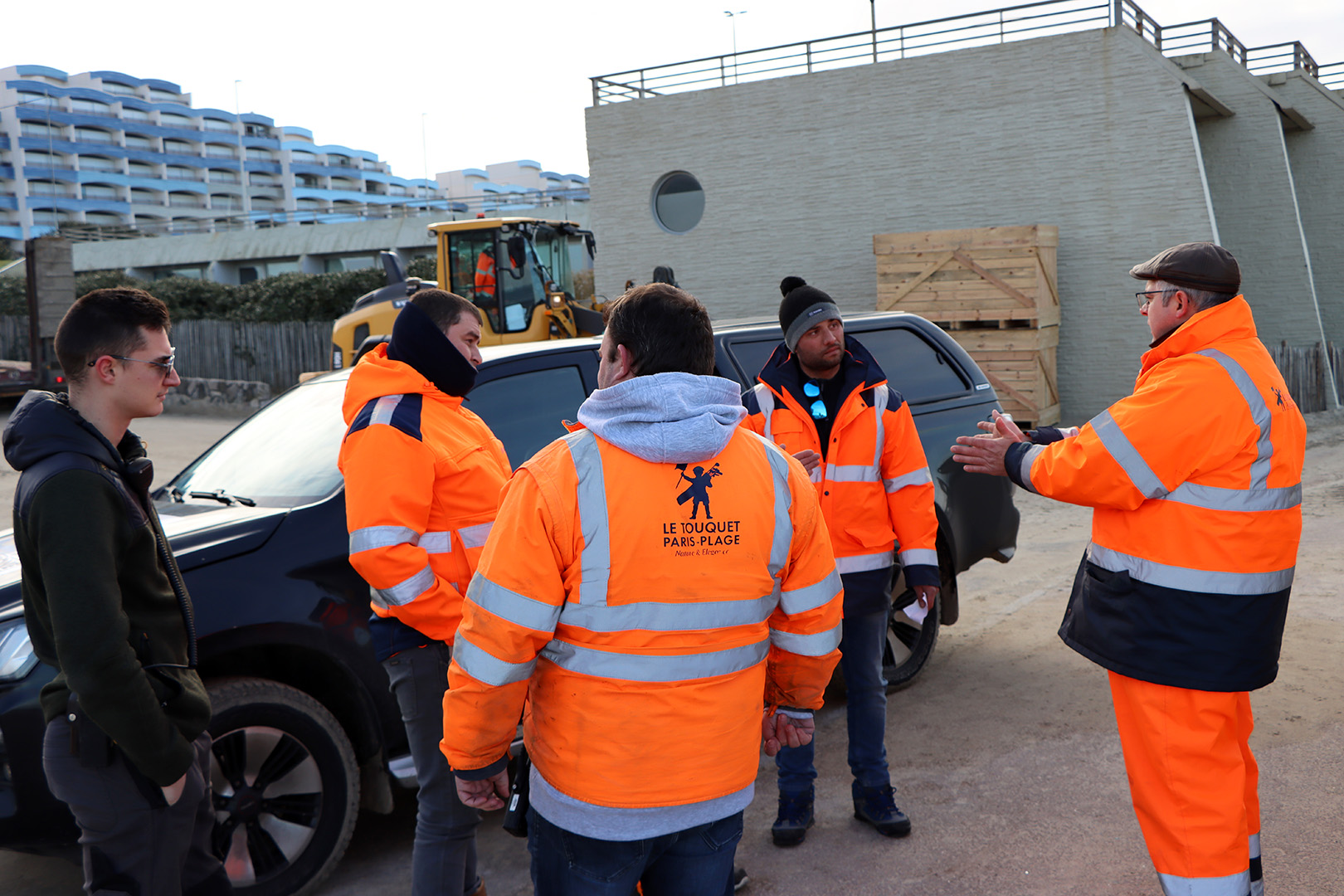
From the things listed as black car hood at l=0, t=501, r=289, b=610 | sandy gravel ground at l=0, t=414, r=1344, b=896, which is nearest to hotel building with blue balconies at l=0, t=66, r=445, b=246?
black car hood at l=0, t=501, r=289, b=610

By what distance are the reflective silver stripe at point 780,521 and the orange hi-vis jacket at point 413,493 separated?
1.08m

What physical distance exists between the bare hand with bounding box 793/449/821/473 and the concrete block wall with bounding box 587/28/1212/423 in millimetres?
10976

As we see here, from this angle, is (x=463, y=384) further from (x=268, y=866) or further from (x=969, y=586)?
(x=969, y=586)

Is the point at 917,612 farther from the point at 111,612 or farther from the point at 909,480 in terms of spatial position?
the point at 111,612

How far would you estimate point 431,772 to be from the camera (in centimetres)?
279

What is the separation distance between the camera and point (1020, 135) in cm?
1606

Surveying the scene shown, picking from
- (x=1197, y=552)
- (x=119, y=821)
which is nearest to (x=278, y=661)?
(x=119, y=821)

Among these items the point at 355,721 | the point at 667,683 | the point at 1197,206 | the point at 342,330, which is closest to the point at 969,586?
the point at 355,721

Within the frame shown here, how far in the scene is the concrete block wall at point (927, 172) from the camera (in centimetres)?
1518

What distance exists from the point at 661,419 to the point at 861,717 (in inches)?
89.1

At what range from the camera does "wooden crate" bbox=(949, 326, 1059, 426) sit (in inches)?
558

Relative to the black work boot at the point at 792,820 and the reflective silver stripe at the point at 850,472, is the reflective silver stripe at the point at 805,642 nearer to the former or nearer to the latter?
the reflective silver stripe at the point at 850,472

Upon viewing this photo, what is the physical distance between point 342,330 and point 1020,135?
1167 centimetres

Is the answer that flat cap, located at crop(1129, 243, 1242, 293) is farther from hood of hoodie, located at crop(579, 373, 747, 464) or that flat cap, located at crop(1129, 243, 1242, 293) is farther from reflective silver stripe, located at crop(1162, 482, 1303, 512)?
hood of hoodie, located at crop(579, 373, 747, 464)
